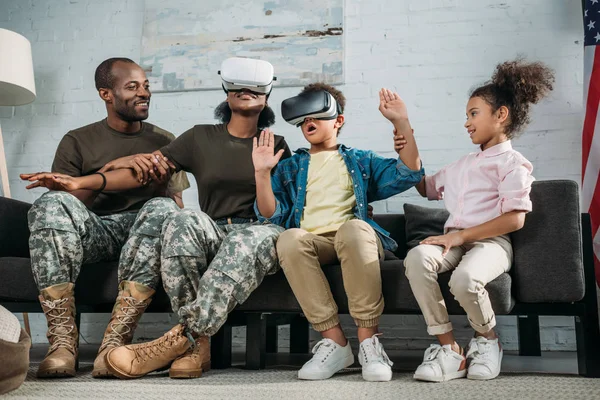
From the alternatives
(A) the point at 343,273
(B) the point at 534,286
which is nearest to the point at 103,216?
(A) the point at 343,273

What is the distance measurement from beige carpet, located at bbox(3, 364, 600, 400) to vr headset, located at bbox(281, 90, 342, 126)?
0.88m

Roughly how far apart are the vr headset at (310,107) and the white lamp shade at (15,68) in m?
1.53

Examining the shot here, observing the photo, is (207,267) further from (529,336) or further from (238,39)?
(238,39)

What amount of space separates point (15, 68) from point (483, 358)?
247 cm

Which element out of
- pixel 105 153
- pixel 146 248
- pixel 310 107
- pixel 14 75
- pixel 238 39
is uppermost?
pixel 238 39

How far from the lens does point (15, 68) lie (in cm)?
300

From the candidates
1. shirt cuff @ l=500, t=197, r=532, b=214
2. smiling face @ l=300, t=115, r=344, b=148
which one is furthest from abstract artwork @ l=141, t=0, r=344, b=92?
shirt cuff @ l=500, t=197, r=532, b=214

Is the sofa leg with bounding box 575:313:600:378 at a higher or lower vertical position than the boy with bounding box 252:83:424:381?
lower

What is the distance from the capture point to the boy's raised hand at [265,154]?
2.12 metres

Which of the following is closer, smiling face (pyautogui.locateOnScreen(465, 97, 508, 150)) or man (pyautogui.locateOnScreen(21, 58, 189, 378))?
man (pyautogui.locateOnScreen(21, 58, 189, 378))

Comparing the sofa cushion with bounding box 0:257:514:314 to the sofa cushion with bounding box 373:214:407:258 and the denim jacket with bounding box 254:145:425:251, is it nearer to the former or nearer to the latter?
the denim jacket with bounding box 254:145:425:251

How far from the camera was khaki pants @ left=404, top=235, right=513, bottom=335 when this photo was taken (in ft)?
5.74

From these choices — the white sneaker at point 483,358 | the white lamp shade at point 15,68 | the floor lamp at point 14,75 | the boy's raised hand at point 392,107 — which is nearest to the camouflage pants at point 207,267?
the boy's raised hand at point 392,107

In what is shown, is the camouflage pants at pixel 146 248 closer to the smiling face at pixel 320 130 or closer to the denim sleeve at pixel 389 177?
the smiling face at pixel 320 130
